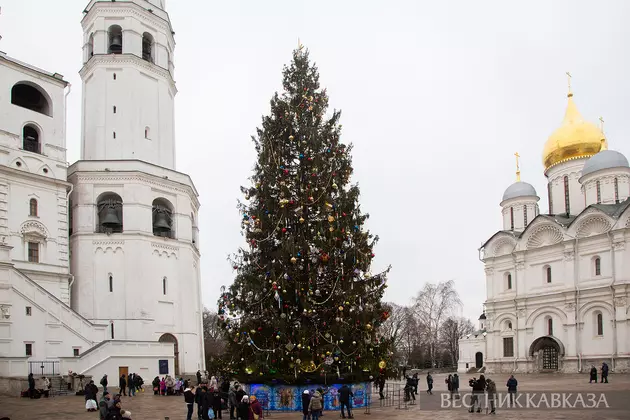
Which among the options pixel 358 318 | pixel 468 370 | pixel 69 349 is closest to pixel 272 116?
pixel 358 318

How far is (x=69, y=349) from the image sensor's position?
104 feet

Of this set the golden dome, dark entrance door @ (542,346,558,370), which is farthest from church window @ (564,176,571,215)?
dark entrance door @ (542,346,558,370)

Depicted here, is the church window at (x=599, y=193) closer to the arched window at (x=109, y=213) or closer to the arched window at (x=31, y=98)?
the arched window at (x=109, y=213)

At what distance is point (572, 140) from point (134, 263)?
39037mm

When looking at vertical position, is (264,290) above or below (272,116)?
below

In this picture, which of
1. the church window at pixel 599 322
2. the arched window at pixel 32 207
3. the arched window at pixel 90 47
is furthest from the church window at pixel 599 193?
the arched window at pixel 32 207

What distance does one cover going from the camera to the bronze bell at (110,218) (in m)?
37.2

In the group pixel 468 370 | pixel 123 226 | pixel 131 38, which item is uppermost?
pixel 131 38

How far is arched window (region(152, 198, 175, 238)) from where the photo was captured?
38888mm

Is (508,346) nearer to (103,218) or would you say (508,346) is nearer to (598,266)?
(598,266)

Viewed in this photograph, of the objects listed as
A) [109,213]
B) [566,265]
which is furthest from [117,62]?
[566,265]

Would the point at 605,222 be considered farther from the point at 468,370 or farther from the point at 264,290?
the point at 264,290

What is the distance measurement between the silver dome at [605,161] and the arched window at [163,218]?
3289 centimetres

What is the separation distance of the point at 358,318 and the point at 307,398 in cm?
342
